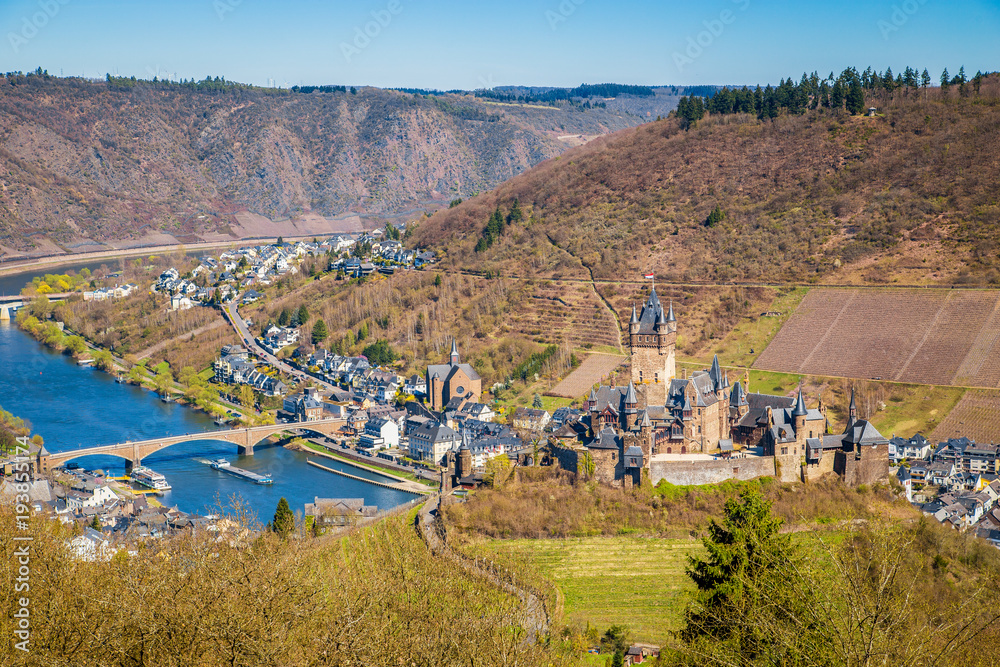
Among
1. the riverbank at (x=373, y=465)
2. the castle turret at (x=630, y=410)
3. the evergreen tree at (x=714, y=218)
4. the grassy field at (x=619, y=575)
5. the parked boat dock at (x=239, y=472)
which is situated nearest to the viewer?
the grassy field at (x=619, y=575)

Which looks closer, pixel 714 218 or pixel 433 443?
pixel 433 443

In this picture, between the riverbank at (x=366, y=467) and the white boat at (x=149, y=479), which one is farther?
the riverbank at (x=366, y=467)

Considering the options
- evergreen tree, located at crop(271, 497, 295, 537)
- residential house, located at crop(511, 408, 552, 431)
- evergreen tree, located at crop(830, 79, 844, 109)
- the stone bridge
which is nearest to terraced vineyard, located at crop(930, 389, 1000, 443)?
residential house, located at crop(511, 408, 552, 431)

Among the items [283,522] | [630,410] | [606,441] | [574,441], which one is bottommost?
[283,522]

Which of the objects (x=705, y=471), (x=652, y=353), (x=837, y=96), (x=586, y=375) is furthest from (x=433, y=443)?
(x=837, y=96)

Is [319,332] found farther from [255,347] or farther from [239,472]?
[239,472]

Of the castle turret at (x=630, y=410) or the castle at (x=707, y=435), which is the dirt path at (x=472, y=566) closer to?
the castle at (x=707, y=435)

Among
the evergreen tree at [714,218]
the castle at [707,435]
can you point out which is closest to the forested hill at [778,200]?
the evergreen tree at [714,218]
